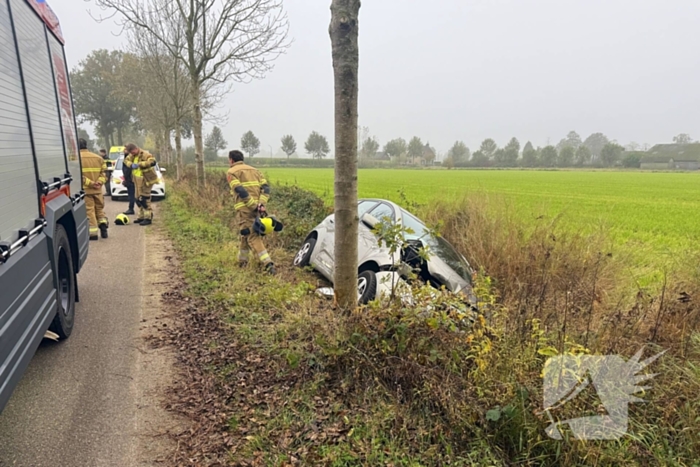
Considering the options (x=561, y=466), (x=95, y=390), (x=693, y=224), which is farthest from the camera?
(x=693, y=224)

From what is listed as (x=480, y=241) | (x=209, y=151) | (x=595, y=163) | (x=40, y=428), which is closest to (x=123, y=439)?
(x=40, y=428)

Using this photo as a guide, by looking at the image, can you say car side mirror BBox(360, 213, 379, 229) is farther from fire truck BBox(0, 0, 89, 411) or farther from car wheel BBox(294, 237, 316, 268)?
fire truck BBox(0, 0, 89, 411)

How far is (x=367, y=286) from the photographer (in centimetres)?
531

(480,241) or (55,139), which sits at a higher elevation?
(55,139)

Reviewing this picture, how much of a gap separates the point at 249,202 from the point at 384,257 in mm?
2363

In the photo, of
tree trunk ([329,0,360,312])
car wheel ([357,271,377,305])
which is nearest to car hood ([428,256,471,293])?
car wheel ([357,271,377,305])

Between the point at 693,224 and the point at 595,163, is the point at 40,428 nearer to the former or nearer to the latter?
the point at 693,224

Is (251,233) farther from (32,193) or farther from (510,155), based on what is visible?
(510,155)

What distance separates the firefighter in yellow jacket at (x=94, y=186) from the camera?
8.23 meters

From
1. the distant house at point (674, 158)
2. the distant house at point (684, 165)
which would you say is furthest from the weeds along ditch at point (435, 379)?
the distant house at point (684, 165)

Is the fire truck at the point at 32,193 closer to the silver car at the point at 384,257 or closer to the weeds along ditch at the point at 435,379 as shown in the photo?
the weeds along ditch at the point at 435,379

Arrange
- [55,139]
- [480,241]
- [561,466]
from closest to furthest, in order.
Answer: [561,466] < [55,139] < [480,241]

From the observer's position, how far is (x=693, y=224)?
12328 millimetres

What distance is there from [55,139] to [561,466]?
4915 mm
